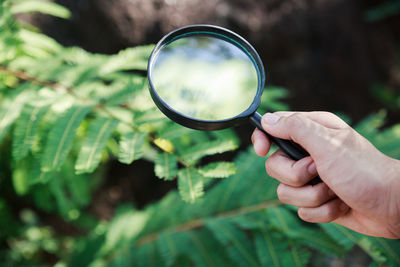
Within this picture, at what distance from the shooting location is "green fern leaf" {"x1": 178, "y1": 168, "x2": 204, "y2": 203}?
5.20 feet

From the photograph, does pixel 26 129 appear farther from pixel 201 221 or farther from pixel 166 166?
pixel 201 221

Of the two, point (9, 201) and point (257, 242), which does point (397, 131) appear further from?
point (9, 201)

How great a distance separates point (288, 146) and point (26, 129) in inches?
59.5

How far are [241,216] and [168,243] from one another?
56 centimetres

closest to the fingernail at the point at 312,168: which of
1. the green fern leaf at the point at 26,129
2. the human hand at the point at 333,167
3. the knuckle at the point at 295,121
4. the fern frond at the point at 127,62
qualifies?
the human hand at the point at 333,167

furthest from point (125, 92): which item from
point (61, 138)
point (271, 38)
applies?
point (271, 38)

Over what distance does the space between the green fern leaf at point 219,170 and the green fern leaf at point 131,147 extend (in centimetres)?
36

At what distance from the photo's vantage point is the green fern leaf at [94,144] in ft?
5.46

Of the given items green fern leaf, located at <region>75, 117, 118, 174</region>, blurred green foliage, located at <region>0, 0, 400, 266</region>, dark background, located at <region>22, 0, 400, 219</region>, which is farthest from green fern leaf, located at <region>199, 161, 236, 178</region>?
dark background, located at <region>22, 0, 400, 219</region>

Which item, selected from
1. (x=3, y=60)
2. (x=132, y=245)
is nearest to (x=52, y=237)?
(x=132, y=245)

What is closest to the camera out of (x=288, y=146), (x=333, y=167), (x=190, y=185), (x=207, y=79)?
(x=333, y=167)

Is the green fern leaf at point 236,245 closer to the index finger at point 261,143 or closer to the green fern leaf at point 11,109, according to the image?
the index finger at point 261,143

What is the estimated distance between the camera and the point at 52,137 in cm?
180

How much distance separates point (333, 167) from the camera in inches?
52.2
